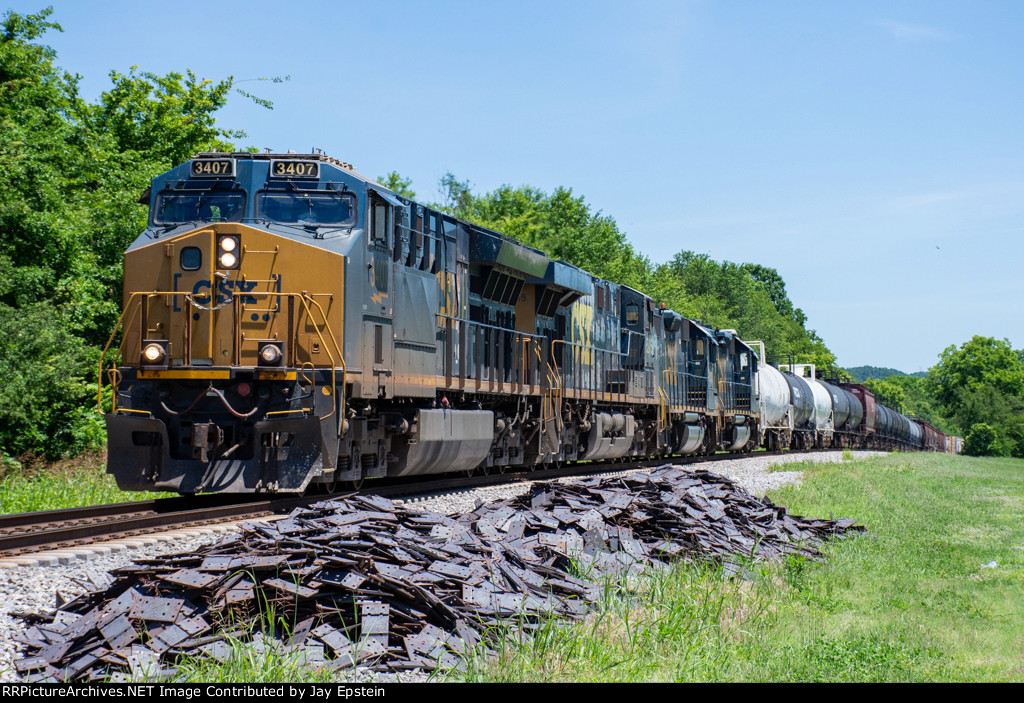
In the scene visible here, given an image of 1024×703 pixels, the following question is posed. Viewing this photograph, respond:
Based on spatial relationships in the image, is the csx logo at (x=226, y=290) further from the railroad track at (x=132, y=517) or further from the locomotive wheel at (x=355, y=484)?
the locomotive wheel at (x=355, y=484)

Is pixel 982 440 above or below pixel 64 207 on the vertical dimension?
below

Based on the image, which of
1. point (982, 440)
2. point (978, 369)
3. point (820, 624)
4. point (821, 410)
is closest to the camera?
point (820, 624)

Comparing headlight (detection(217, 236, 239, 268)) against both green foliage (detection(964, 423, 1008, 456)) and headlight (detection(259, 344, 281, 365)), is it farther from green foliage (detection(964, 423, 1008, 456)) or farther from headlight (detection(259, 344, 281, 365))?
green foliage (detection(964, 423, 1008, 456))

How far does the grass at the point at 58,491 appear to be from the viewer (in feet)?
40.3

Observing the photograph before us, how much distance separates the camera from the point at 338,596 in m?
6.08

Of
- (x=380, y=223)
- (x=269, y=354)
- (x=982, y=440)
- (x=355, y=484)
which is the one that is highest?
(x=380, y=223)

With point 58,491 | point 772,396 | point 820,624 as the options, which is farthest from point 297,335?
point 772,396

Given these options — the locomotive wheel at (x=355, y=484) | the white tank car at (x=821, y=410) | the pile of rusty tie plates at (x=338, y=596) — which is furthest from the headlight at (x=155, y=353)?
the white tank car at (x=821, y=410)

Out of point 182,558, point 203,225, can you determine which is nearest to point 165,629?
point 182,558

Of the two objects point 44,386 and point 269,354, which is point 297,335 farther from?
point 44,386

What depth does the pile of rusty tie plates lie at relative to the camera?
18.0 ft

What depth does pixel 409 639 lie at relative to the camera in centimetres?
574

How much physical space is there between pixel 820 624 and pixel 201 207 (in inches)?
343

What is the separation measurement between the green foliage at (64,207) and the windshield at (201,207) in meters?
7.42
